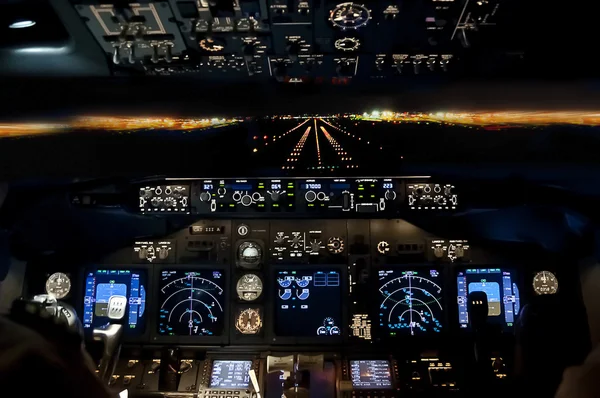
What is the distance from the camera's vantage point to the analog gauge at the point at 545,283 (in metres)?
3.35

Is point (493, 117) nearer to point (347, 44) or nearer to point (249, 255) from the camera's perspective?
point (347, 44)

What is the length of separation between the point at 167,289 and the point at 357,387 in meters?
1.25

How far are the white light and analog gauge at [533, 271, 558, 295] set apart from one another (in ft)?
9.56

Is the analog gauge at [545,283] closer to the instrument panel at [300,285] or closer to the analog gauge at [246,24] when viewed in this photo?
the instrument panel at [300,285]

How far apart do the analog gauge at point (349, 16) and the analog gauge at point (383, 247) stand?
6.08 ft

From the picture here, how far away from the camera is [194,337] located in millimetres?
3328

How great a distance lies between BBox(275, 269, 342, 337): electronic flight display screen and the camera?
11.0 ft

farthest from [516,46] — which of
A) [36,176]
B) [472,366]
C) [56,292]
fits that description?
[56,292]

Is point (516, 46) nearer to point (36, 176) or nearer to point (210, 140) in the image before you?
point (210, 140)

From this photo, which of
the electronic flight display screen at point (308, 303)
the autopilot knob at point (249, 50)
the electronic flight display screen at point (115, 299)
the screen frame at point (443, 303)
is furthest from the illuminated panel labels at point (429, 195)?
the electronic flight display screen at point (115, 299)

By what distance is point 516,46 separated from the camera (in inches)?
76.7

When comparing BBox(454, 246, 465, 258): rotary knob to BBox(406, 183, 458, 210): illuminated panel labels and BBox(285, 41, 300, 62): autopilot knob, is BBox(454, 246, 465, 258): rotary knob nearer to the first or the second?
BBox(406, 183, 458, 210): illuminated panel labels

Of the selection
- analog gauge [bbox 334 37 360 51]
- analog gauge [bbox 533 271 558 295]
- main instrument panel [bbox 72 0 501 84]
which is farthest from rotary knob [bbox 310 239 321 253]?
analog gauge [bbox 334 37 360 51]

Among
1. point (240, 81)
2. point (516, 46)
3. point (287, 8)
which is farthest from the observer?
point (240, 81)
